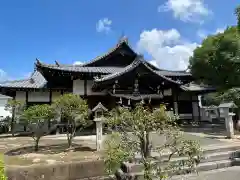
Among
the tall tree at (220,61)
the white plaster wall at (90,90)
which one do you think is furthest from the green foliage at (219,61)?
the white plaster wall at (90,90)

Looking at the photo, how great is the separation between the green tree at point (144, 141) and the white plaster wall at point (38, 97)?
15554 millimetres

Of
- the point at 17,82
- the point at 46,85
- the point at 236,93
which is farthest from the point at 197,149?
the point at 17,82

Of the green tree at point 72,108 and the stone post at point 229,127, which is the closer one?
the green tree at point 72,108

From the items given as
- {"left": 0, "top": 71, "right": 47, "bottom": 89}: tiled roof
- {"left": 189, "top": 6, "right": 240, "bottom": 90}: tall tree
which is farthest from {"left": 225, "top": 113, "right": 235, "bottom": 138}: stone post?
{"left": 0, "top": 71, "right": 47, "bottom": 89}: tiled roof

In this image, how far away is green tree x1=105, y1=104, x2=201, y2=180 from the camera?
5812 mm

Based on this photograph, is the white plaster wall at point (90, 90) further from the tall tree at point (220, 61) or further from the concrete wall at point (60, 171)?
the concrete wall at point (60, 171)

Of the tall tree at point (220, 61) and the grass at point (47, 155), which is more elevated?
the tall tree at point (220, 61)

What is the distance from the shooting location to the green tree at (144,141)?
19.1ft

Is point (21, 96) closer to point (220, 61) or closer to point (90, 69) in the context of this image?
point (90, 69)

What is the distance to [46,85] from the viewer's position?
20.6 m

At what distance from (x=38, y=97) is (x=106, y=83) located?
6674mm

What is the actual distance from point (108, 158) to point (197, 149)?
7.61 ft

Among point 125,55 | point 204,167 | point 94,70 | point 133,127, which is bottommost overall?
point 204,167

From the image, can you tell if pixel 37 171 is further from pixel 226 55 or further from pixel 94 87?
pixel 226 55
